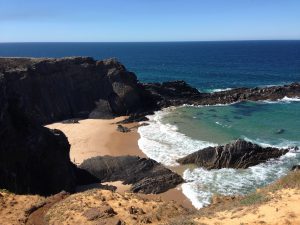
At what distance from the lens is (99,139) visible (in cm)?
5338

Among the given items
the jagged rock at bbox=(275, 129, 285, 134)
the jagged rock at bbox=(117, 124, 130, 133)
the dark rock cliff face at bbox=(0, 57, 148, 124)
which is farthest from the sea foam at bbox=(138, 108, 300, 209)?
the dark rock cliff face at bbox=(0, 57, 148, 124)

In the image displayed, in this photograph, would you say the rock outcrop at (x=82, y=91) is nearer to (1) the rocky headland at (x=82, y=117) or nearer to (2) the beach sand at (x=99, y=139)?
(1) the rocky headland at (x=82, y=117)

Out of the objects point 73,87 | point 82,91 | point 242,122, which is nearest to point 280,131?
point 242,122

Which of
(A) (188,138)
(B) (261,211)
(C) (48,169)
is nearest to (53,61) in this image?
(A) (188,138)

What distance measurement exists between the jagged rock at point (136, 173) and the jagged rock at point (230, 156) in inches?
174

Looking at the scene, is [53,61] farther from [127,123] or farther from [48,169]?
[48,169]

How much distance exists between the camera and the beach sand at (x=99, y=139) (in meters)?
47.2

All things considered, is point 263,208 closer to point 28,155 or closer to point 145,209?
point 145,209

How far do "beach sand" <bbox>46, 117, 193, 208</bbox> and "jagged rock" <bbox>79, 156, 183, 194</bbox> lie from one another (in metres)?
1.14

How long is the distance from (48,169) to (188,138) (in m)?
22.0

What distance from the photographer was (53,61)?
66.1m

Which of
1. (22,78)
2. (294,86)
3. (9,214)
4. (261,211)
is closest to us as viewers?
(261,211)

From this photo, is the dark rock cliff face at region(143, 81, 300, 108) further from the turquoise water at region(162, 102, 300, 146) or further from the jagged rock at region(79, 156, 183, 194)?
the jagged rock at region(79, 156, 183, 194)

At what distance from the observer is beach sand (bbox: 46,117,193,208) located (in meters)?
47.2
